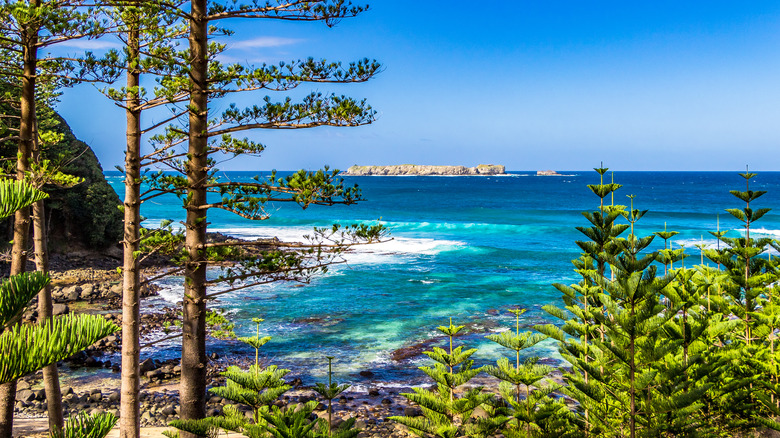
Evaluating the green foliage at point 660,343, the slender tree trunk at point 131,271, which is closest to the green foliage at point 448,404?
the green foliage at point 660,343

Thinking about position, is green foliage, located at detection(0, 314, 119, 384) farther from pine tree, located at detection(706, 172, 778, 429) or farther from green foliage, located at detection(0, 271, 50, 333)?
pine tree, located at detection(706, 172, 778, 429)

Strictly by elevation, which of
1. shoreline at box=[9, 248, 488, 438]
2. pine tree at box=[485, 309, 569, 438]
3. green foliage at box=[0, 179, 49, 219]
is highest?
green foliage at box=[0, 179, 49, 219]

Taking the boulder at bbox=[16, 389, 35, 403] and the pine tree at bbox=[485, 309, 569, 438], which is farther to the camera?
the boulder at bbox=[16, 389, 35, 403]

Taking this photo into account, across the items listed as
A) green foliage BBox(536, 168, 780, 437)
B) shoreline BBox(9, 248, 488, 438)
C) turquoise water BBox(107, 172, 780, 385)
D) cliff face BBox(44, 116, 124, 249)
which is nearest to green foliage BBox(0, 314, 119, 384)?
turquoise water BBox(107, 172, 780, 385)

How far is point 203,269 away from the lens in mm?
6438

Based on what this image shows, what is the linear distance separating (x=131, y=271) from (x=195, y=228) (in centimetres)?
84

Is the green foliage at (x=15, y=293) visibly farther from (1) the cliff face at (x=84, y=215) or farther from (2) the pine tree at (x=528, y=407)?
(1) the cliff face at (x=84, y=215)

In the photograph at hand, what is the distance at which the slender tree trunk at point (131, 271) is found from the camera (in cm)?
604

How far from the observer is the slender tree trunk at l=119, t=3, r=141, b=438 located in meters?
6.04

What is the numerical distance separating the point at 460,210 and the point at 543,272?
39.2 m

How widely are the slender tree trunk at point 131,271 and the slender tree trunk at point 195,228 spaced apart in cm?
52

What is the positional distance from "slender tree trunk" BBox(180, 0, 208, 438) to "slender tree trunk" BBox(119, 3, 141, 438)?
20.6 inches

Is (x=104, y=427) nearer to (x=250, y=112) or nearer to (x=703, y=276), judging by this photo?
(x=250, y=112)

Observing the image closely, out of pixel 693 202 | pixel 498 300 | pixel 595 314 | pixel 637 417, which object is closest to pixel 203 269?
pixel 595 314
